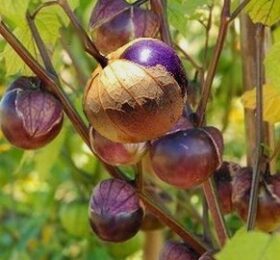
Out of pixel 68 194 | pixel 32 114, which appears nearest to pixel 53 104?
pixel 32 114

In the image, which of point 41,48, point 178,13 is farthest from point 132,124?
point 178,13

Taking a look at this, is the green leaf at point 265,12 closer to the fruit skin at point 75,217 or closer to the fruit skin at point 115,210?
the fruit skin at point 115,210

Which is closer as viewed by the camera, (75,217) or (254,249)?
(254,249)

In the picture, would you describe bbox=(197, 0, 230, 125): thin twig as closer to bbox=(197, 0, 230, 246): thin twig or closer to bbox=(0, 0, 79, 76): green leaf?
bbox=(197, 0, 230, 246): thin twig

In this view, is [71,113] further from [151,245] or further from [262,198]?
[151,245]

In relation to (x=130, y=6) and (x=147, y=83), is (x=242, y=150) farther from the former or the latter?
(x=147, y=83)
